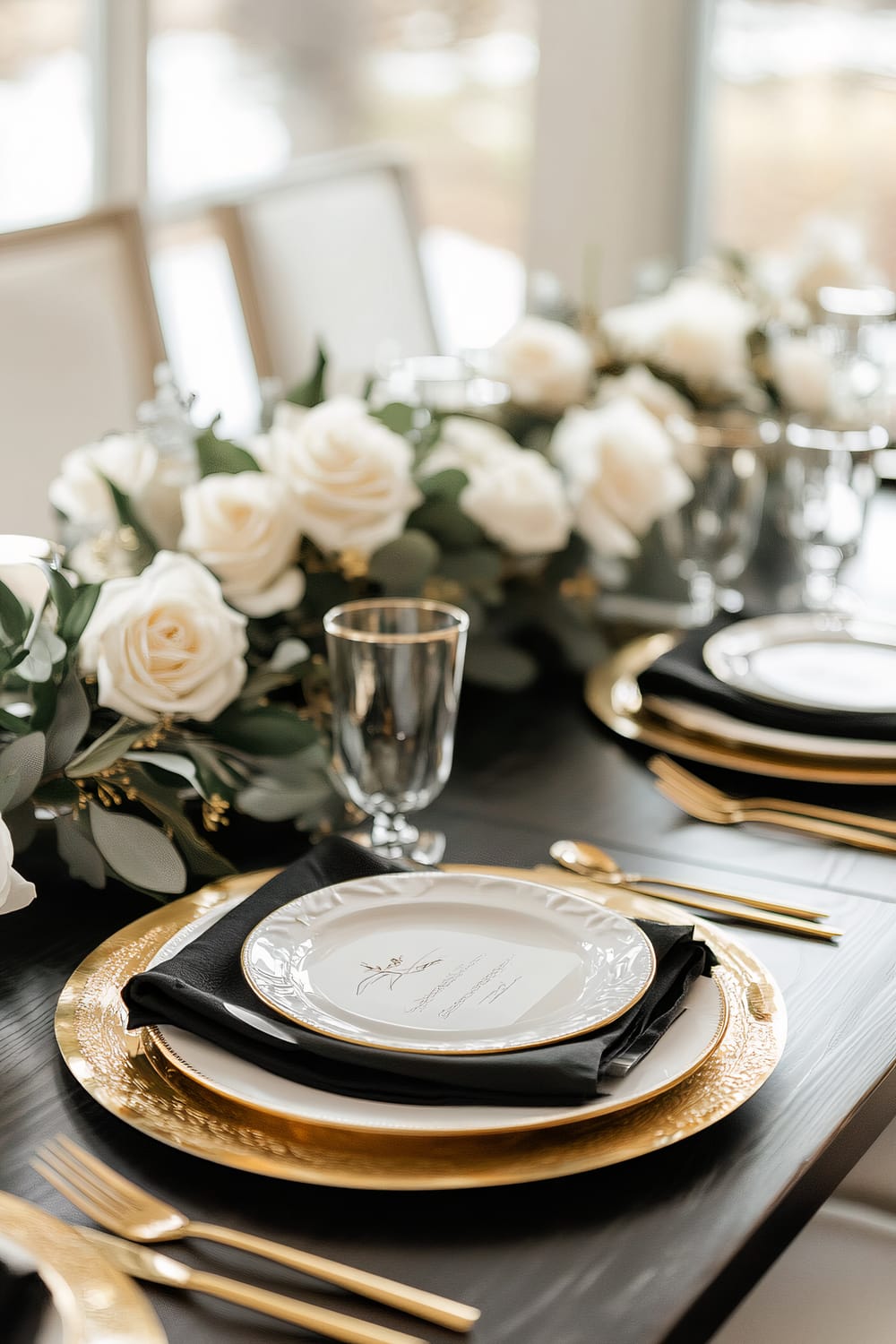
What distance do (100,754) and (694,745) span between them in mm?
500

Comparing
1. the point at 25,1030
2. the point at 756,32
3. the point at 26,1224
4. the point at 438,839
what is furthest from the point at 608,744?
the point at 756,32

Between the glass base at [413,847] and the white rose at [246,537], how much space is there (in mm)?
194

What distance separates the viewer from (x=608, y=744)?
1.23 metres

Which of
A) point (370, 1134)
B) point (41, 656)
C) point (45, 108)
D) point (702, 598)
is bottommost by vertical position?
point (702, 598)

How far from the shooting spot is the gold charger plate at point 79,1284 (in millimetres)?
540

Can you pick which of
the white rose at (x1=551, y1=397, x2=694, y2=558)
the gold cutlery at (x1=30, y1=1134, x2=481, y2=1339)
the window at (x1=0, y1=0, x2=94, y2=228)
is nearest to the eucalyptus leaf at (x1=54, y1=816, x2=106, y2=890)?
the gold cutlery at (x1=30, y1=1134, x2=481, y2=1339)

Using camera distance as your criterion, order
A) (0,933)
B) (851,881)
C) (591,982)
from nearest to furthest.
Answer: (591,982)
(0,933)
(851,881)

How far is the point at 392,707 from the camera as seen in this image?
3.08ft

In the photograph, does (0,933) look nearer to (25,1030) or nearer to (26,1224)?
(25,1030)

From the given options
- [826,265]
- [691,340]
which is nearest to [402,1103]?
[691,340]

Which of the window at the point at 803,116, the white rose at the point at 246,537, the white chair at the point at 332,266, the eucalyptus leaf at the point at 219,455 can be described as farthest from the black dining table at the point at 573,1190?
the window at the point at 803,116

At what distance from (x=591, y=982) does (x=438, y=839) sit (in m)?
0.28

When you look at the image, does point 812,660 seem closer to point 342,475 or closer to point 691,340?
point 342,475

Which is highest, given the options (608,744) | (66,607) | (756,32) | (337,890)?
(756,32)
